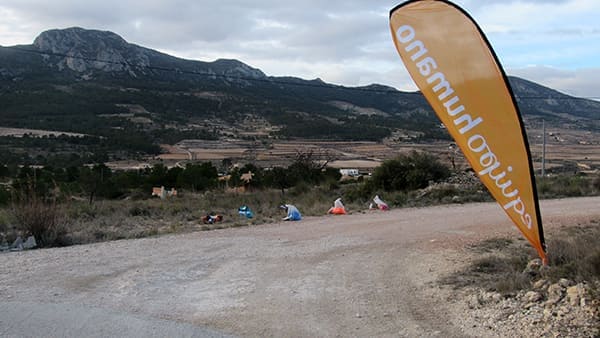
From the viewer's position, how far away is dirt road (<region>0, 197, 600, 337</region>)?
593cm

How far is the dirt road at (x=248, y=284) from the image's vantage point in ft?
19.4

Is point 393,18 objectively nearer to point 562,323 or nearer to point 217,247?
point 562,323

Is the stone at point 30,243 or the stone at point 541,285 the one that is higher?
the stone at point 541,285

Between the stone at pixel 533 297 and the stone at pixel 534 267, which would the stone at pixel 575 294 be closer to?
the stone at pixel 533 297

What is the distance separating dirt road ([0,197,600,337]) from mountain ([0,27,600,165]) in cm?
4317

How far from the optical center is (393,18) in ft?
24.9

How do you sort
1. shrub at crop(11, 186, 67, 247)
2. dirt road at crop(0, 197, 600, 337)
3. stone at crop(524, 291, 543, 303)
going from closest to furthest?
1. dirt road at crop(0, 197, 600, 337)
2. stone at crop(524, 291, 543, 303)
3. shrub at crop(11, 186, 67, 247)

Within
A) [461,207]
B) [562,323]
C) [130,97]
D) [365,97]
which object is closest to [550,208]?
[461,207]

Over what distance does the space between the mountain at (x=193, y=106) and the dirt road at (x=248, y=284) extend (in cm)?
4317

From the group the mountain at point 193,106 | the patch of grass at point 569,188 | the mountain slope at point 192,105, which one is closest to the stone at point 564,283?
the patch of grass at point 569,188

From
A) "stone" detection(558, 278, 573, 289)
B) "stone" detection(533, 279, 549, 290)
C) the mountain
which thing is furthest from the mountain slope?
"stone" detection(558, 278, 573, 289)

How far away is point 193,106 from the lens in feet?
296

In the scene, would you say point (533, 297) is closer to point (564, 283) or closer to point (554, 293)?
point (554, 293)

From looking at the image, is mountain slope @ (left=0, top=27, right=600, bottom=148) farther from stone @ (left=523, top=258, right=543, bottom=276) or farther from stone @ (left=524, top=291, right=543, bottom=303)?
stone @ (left=524, top=291, right=543, bottom=303)
